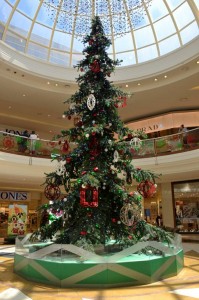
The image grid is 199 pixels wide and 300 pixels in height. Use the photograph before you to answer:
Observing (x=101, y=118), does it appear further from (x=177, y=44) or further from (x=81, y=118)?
(x=177, y=44)

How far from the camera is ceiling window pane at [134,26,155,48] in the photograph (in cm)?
1612

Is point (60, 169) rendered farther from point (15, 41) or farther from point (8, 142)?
point (15, 41)

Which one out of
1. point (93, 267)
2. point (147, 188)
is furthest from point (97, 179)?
point (93, 267)

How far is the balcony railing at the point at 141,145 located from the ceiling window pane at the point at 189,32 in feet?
15.9

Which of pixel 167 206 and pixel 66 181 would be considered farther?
pixel 167 206

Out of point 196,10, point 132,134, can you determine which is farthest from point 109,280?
point 196,10

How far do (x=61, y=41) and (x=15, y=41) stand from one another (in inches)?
113

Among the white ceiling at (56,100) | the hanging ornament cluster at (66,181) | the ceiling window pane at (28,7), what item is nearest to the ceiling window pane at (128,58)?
the white ceiling at (56,100)

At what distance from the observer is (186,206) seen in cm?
1764

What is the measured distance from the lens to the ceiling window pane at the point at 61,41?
54.2 ft

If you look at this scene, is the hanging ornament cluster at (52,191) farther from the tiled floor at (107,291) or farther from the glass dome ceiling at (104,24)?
the glass dome ceiling at (104,24)

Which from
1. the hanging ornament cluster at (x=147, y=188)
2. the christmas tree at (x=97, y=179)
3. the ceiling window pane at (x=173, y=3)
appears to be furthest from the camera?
the ceiling window pane at (x=173, y=3)

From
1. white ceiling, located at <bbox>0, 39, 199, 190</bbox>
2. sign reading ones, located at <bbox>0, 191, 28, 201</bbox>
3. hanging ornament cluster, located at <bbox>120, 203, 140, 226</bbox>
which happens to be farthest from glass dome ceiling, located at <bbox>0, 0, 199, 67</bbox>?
hanging ornament cluster, located at <bbox>120, 203, 140, 226</bbox>

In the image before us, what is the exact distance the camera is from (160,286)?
616 centimetres
